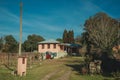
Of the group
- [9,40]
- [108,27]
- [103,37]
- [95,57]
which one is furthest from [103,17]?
[9,40]

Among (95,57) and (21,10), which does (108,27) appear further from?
(21,10)

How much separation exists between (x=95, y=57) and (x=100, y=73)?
3.56 m

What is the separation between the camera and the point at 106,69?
2356 cm

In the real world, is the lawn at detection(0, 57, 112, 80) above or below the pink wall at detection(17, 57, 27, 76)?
below

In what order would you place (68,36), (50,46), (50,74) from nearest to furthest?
A: (50,74)
(50,46)
(68,36)

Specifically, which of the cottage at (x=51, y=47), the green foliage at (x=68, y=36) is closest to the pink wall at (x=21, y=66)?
the cottage at (x=51, y=47)

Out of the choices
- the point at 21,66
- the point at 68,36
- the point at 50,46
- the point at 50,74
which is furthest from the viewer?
the point at 68,36

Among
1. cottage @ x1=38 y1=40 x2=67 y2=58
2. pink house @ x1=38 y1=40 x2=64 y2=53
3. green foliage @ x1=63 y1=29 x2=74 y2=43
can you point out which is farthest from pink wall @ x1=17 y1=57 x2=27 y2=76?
green foliage @ x1=63 y1=29 x2=74 y2=43

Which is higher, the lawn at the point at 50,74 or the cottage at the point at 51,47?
the cottage at the point at 51,47

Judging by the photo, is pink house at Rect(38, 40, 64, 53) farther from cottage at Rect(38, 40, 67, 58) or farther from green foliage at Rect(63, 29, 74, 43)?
green foliage at Rect(63, 29, 74, 43)

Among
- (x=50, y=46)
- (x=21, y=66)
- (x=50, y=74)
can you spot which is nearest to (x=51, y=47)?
(x=50, y=46)

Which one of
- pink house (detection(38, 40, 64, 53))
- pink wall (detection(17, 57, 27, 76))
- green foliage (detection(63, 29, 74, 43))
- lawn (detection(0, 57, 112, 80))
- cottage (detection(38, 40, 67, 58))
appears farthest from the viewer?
green foliage (detection(63, 29, 74, 43))

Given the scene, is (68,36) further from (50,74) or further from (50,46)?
(50,74)

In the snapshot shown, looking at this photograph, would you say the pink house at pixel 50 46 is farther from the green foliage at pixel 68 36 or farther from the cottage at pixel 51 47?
the green foliage at pixel 68 36
